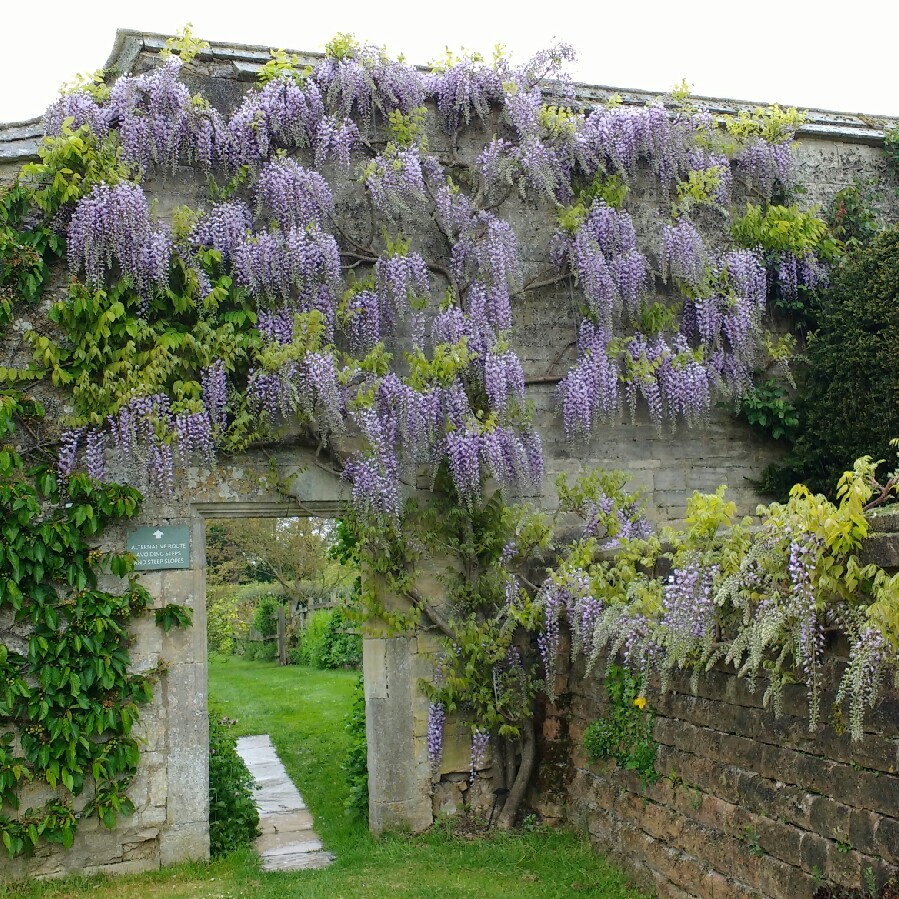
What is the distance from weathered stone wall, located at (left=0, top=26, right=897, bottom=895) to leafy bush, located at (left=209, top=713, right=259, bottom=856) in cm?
26

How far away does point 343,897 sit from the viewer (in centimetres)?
469

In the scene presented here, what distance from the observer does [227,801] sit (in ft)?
19.2

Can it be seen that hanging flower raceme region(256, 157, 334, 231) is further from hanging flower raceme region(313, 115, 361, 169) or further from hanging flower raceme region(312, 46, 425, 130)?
hanging flower raceme region(312, 46, 425, 130)

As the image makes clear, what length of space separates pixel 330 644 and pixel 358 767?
824cm

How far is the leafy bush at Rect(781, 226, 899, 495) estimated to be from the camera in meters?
5.98

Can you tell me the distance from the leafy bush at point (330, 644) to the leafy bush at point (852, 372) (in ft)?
26.1

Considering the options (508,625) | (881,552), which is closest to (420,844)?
(508,625)

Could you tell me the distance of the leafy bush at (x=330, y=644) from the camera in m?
14.0

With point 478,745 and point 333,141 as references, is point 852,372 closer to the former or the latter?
point 478,745

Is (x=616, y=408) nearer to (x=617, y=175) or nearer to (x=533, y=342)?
(x=533, y=342)

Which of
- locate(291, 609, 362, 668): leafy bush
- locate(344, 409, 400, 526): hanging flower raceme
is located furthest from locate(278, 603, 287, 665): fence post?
locate(344, 409, 400, 526): hanging flower raceme

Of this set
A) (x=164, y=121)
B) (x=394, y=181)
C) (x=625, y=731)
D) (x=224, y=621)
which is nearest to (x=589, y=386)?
(x=394, y=181)

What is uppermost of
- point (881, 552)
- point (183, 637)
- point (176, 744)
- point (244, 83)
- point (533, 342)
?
point (244, 83)

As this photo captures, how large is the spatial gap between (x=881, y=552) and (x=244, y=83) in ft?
16.5
